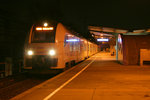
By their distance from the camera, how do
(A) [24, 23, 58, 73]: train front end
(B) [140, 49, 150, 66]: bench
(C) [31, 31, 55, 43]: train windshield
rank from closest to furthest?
1. (A) [24, 23, 58, 73]: train front end
2. (C) [31, 31, 55, 43]: train windshield
3. (B) [140, 49, 150, 66]: bench

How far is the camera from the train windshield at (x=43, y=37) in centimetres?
1155

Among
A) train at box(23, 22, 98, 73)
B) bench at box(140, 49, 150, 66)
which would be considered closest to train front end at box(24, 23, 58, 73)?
train at box(23, 22, 98, 73)

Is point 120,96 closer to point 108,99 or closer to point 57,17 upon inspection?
point 108,99

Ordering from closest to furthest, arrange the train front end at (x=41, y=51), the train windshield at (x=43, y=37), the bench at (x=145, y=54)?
the train front end at (x=41, y=51) → the train windshield at (x=43, y=37) → the bench at (x=145, y=54)

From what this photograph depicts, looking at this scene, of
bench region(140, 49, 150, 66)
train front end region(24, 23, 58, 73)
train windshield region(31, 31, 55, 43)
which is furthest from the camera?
bench region(140, 49, 150, 66)

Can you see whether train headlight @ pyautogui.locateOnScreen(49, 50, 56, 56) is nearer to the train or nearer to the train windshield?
the train

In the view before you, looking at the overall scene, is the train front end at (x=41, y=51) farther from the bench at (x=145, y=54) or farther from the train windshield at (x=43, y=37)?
the bench at (x=145, y=54)

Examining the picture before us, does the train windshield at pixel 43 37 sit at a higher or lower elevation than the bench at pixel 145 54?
higher

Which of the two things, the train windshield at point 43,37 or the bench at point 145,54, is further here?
the bench at point 145,54

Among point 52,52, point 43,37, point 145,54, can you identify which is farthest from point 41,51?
point 145,54

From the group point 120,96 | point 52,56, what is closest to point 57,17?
point 52,56

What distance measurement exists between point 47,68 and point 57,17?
97.4 feet

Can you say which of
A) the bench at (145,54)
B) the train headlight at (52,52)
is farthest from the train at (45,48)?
the bench at (145,54)

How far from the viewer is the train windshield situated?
37.9ft
